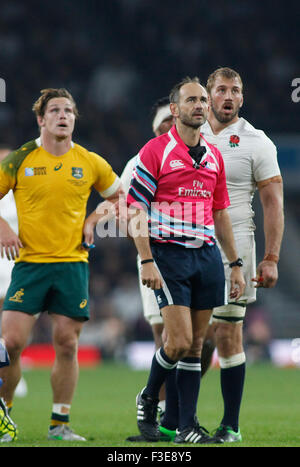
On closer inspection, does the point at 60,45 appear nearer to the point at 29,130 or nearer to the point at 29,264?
the point at 29,130

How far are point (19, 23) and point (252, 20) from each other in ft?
19.4

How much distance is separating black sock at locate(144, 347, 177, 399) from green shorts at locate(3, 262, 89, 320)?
1.91 ft

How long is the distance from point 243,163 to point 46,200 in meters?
1.28

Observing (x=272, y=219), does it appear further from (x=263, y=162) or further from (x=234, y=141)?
(x=234, y=141)

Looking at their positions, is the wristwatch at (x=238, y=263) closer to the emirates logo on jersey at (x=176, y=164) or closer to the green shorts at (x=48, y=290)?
the emirates logo on jersey at (x=176, y=164)

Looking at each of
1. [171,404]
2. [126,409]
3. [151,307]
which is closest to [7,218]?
[151,307]

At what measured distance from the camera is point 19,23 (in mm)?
21016

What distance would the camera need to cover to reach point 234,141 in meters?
5.53

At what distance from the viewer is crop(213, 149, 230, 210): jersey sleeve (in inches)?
207

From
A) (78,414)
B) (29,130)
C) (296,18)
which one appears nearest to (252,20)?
(296,18)

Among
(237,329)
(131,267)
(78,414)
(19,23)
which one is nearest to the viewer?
(237,329)

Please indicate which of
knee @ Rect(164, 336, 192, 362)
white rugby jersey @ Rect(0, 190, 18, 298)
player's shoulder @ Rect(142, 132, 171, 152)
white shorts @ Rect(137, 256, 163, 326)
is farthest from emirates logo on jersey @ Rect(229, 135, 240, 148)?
white rugby jersey @ Rect(0, 190, 18, 298)

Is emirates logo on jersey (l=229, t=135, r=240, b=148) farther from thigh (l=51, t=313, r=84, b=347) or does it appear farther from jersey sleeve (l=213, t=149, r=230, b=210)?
thigh (l=51, t=313, r=84, b=347)

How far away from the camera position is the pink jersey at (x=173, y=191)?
16.5 feet
